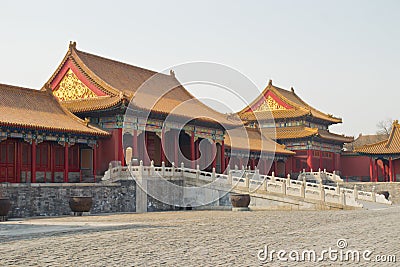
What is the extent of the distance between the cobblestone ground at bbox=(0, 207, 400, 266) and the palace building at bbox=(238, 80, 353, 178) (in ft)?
109

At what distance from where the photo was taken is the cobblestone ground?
35.1 feet

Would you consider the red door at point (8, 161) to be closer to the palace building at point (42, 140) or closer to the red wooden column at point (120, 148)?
the palace building at point (42, 140)

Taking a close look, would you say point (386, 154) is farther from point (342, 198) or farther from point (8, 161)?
point (8, 161)

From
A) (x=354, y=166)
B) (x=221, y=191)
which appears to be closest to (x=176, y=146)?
(x=221, y=191)

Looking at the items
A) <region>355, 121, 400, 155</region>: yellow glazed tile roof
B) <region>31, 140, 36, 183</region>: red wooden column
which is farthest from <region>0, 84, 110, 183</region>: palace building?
<region>355, 121, 400, 155</region>: yellow glazed tile roof

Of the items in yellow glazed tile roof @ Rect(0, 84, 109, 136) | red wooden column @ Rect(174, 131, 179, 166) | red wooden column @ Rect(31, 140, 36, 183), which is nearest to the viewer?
yellow glazed tile roof @ Rect(0, 84, 109, 136)

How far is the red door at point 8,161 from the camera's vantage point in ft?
86.1

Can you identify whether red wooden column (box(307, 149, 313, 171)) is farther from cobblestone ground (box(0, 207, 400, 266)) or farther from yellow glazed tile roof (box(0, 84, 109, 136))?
cobblestone ground (box(0, 207, 400, 266))

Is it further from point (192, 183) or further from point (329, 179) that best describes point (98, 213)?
point (329, 179)

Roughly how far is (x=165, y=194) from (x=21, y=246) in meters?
17.6

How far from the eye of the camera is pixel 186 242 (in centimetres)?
1330

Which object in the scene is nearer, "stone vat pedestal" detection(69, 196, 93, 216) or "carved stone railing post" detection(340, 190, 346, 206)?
"stone vat pedestal" detection(69, 196, 93, 216)

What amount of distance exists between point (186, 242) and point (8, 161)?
15.7 metres

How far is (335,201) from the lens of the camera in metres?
27.8
